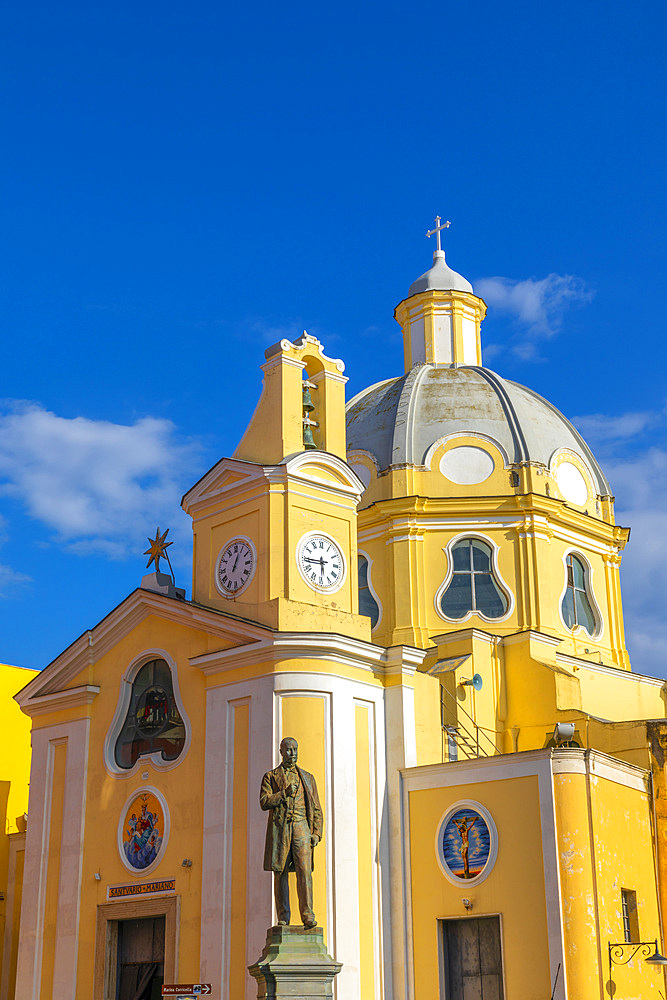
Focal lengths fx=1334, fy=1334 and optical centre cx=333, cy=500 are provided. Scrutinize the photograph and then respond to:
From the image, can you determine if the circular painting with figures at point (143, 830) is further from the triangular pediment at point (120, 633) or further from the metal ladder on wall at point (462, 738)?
the metal ladder on wall at point (462, 738)

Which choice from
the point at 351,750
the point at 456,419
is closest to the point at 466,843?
the point at 351,750

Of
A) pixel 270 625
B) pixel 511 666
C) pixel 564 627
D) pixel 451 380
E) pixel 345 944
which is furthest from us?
pixel 451 380

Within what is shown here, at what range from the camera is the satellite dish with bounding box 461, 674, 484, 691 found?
94.3 ft

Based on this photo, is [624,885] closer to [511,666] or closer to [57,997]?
[511,666]

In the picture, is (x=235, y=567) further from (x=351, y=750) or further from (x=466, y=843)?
(x=466, y=843)

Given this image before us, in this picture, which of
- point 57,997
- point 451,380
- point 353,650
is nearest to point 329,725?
point 353,650

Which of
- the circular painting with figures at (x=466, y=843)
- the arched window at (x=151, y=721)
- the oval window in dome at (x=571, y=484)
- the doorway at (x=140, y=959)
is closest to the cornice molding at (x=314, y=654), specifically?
the arched window at (x=151, y=721)

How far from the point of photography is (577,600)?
32844mm

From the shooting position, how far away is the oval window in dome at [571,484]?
111ft

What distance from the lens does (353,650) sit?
2488cm

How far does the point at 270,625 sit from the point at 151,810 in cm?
451

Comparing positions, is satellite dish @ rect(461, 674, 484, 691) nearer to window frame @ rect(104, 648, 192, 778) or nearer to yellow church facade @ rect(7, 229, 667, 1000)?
yellow church facade @ rect(7, 229, 667, 1000)

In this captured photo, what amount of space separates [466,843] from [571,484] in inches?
504

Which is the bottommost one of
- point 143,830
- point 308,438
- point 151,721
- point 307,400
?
point 143,830
